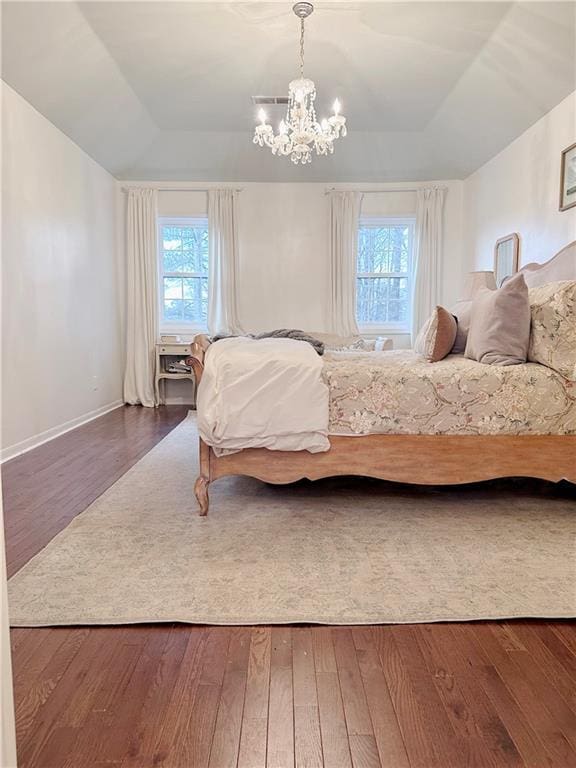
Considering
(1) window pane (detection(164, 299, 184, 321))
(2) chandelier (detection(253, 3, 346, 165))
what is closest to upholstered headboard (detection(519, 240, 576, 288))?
(2) chandelier (detection(253, 3, 346, 165))

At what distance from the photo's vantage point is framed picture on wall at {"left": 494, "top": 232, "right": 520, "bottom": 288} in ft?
14.0

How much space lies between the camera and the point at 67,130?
426 cm

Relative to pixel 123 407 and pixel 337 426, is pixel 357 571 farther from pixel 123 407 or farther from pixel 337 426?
pixel 123 407

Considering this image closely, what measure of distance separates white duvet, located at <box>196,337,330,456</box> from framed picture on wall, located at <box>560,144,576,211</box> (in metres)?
2.43

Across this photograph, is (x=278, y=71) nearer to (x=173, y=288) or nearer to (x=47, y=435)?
(x=173, y=288)

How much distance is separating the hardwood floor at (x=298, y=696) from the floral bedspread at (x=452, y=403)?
954mm

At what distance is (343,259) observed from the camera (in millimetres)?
5738

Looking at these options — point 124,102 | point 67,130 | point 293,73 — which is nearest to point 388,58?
point 293,73

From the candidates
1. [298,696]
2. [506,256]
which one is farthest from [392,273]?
[298,696]

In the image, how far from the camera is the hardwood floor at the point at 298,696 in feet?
3.45

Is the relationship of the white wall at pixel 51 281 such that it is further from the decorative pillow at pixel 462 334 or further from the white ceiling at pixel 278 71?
A: the decorative pillow at pixel 462 334

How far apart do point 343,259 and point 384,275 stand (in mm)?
557

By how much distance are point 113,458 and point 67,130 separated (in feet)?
9.53

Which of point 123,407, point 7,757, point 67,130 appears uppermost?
A: point 67,130
